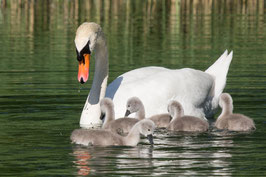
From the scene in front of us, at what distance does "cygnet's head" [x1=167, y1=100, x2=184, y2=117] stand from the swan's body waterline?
0.64 metres

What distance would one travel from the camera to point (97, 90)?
530 inches

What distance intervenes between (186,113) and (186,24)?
70.6 feet

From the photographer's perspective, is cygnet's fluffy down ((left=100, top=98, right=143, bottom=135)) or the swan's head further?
the swan's head

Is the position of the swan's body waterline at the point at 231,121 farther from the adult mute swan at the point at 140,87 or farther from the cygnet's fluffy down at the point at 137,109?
the adult mute swan at the point at 140,87

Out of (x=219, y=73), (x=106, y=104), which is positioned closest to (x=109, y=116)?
(x=106, y=104)

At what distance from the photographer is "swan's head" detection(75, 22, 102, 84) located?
1223 centimetres

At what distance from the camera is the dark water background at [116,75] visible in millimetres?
9898

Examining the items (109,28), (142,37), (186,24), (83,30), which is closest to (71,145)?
(83,30)

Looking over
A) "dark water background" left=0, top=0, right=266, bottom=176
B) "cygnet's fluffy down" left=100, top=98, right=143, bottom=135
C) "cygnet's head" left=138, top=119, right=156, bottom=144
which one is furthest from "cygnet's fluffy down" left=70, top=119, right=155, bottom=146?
"cygnet's fluffy down" left=100, top=98, right=143, bottom=135

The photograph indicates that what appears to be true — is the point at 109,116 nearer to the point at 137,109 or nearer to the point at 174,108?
the point at 137,109

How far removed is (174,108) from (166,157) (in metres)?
2.35

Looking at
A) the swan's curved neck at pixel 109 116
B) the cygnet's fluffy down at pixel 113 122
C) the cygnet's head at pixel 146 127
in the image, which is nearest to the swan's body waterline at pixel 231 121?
the cygnet's fluffy down at pixel 113 122

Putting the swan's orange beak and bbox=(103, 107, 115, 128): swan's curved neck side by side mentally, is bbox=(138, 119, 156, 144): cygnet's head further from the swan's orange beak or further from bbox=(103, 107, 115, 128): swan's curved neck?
the swan's orange beak

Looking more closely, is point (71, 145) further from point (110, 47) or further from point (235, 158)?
point (110, 47)
